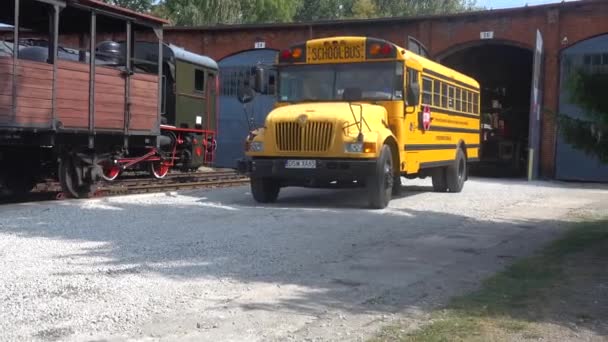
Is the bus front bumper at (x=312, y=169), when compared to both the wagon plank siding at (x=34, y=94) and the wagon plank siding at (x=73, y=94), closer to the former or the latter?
the wagon plank siding at (x=73, y=94)

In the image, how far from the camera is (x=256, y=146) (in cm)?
1219

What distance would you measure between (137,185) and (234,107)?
1395cm

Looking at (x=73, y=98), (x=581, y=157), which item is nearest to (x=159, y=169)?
(x=73, y=98)

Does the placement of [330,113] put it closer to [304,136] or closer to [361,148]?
[304,136]

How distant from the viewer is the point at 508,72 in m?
30.2

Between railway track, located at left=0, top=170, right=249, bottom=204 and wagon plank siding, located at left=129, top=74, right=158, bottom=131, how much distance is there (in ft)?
4.64

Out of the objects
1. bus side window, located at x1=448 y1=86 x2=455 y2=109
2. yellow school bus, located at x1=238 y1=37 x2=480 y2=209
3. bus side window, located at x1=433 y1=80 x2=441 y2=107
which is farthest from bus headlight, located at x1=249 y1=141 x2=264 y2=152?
bus side window, located at x1=448 y1=86 x2=455 y2=109

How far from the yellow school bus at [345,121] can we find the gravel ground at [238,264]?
0.61m

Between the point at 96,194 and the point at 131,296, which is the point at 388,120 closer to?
the point at 96,194

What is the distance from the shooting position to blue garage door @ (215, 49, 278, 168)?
93.9 feet

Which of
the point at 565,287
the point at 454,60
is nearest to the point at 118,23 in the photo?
the point at 565,287

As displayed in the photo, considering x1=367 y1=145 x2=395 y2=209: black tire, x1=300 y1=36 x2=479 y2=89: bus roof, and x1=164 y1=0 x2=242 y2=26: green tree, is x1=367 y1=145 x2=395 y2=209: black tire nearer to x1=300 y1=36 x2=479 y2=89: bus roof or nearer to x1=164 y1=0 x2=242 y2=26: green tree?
x1=300 y1=36 x2=479 y2=89: bus roof

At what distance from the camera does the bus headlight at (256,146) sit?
1214 cm

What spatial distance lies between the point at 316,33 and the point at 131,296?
22.8 meters
